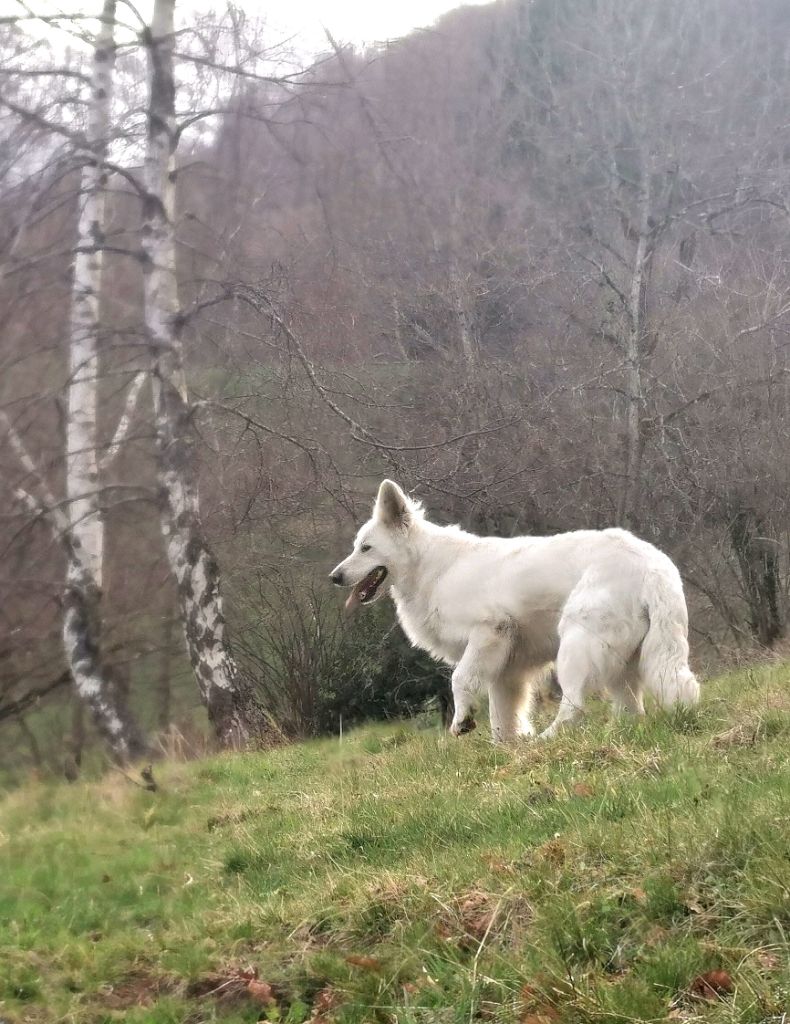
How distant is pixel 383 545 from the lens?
956cm

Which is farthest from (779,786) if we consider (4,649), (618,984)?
(4,649)

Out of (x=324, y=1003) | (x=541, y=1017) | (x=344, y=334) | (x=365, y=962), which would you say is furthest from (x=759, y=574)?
(x=541, y=1017)

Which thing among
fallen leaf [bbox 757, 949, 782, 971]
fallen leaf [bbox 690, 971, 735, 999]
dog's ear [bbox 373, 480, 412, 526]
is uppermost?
dog's ear [bbox 373, 480, 412, 526]

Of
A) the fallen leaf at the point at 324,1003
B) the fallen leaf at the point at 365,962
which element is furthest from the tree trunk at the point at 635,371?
the fallen leaf at the point at 324,1003

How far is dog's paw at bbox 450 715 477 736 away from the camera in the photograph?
8469 mm

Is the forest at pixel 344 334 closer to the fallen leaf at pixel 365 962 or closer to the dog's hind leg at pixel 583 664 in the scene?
the dog's hind leg at pixel 583 664

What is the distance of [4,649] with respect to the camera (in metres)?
13.1

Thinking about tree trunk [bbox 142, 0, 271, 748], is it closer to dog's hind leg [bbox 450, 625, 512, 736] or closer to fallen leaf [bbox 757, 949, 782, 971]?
dog's hind leg [bbox 450, 625, 512, 736]

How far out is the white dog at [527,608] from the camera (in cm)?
725

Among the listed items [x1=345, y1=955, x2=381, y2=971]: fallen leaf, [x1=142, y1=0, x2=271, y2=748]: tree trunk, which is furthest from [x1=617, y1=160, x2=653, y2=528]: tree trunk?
[x1=345, y1=955, x2=381, y2=971]: fallen leaf

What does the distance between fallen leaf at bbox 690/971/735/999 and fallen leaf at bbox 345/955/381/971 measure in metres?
1.22

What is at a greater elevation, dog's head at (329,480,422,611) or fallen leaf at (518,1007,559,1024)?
dog's head at (329,480,422,611)

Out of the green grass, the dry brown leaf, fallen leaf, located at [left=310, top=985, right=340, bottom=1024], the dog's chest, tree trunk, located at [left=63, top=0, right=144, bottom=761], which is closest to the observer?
the green grass

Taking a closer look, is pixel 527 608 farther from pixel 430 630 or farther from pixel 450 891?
pixel 450 891
